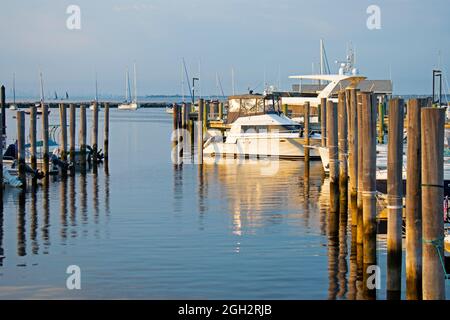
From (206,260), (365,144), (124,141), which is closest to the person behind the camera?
(365,144)

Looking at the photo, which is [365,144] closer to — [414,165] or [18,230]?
[414,165]

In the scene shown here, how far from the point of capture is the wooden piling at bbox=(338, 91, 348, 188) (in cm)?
2383

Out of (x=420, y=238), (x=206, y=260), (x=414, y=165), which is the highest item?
(x=414, y=165)

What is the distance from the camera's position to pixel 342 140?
24188 millimetres

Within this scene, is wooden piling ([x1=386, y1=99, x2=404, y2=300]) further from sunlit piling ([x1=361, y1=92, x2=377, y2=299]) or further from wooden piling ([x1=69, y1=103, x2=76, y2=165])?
wooden piling ([x1=69, y1=103, x2=76, y2=165])

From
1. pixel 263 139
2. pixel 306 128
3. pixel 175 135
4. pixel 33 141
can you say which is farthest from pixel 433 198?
pixel 175 135

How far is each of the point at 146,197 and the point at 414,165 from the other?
18.2 meters

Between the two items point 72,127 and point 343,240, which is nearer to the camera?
point 343,240

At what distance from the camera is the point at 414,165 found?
1265 centimetres

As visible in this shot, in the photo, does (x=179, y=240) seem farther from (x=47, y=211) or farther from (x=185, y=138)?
(x=185, y=138)

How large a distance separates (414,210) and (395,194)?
148 centimetres
